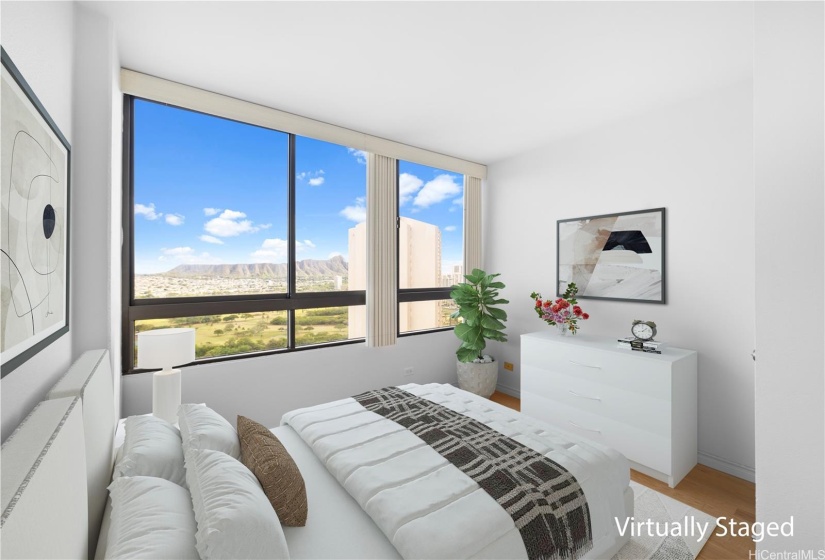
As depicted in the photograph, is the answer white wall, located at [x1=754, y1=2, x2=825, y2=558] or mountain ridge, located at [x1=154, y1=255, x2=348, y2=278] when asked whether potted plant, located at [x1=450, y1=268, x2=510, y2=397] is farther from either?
white wall, located at [x1=754, y1=2, x2=825, y2=558]

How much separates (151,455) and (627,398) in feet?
9.29

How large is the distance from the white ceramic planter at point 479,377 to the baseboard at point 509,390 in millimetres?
363

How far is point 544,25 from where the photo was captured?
6.45 feet

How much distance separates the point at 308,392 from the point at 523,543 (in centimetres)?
238

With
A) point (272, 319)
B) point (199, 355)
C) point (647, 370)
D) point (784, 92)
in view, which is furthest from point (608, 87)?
point (199, 355)

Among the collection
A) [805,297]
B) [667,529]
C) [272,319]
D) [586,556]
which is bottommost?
[667,529]

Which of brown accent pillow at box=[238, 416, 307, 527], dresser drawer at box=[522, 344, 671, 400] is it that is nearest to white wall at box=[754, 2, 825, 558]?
dresser drawer at box=[522, 344, 671, 400]

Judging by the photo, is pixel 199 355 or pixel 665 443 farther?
pixel 199 355

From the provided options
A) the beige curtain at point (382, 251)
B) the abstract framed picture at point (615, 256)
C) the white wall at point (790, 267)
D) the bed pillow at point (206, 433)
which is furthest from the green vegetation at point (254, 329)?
the white wall at point (790, 267)

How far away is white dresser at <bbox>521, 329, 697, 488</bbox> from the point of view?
2.44m

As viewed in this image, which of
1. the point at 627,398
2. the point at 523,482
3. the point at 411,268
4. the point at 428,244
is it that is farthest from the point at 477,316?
the point at 523,482

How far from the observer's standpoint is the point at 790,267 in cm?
117

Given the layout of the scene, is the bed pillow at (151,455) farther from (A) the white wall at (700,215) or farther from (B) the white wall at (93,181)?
(A) the white wall at (700,215)

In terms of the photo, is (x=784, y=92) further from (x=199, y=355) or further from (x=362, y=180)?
(x=199, y=355)
